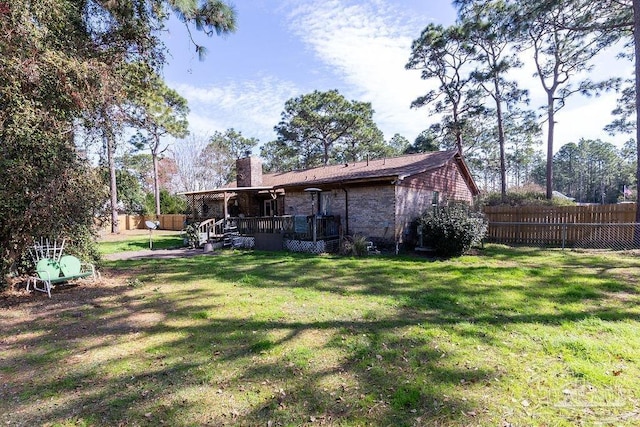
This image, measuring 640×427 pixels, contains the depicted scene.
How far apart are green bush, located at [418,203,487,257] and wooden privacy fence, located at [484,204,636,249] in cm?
414

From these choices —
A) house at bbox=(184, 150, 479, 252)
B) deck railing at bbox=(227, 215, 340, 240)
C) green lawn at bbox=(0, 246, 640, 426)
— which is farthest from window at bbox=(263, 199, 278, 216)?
green lawn at bbox=(0, 246, 640, 426)

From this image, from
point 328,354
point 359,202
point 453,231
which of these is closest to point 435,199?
point 359,202

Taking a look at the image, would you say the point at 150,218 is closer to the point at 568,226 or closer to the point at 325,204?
the point at 325,204

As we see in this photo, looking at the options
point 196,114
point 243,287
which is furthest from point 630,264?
point 196,114

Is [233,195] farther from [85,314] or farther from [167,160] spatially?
[167,160]

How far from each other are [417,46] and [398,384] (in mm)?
26193

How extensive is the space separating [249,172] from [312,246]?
8103 millimetres

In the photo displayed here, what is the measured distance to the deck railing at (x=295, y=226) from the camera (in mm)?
12969

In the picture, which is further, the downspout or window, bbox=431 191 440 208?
window, bbox=431 191 440 208

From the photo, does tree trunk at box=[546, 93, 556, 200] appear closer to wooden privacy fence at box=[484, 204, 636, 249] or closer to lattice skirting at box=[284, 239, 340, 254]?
wooden privacy fence at box=[484, 204, 636, 249]

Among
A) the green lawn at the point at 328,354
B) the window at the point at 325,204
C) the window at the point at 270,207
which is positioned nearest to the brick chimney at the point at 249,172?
the window at the point at 270,207

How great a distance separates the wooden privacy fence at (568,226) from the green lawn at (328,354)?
21.6 feet

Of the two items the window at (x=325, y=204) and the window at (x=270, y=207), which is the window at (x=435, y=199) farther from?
the window at (x=270, y=207)

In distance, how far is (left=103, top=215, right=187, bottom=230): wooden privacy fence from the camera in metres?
29.5
